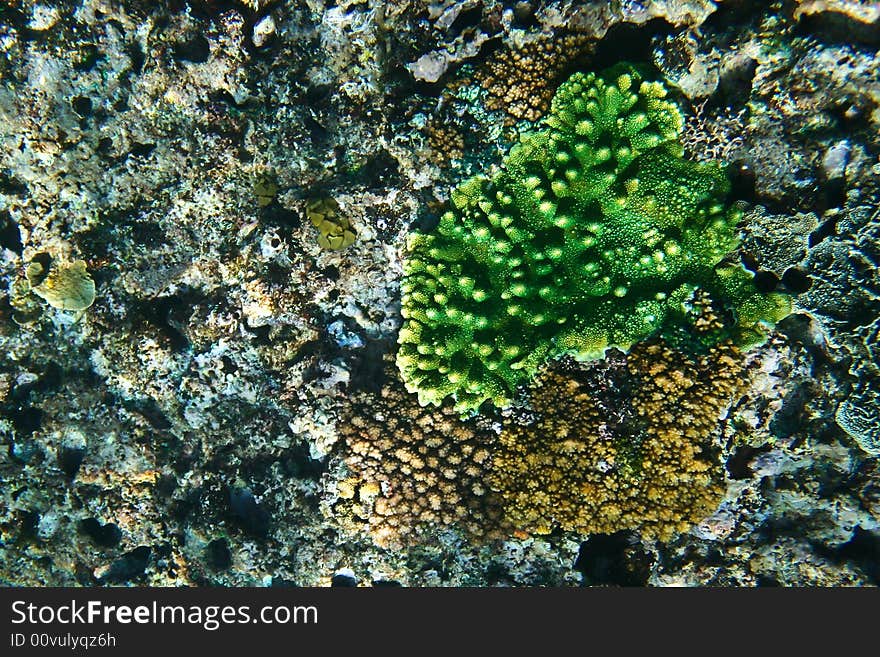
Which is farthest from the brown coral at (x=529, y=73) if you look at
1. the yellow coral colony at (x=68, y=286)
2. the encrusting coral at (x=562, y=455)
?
the yellow coral colony at (x=68, y=286)

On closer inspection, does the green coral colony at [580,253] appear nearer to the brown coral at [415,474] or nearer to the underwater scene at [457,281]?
the underwater scene at [457,281]

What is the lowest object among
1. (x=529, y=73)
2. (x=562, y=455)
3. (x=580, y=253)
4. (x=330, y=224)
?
(x=562, y=455)

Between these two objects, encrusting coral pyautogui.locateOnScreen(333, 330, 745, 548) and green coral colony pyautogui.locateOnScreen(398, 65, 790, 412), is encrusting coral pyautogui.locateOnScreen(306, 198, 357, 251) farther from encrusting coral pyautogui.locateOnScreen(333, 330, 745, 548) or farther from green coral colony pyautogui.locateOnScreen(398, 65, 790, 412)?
encrusting coral pyautogui.locateOnScreen(333, 330, 745, 548)

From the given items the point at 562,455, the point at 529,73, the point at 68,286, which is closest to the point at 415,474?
the point at 562,455

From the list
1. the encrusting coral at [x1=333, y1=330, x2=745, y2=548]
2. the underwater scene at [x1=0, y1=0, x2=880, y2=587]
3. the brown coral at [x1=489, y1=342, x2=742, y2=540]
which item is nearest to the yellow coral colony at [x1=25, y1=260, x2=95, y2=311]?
the underwater scene at [x1=0, y1=0, x2=880, y2=587]

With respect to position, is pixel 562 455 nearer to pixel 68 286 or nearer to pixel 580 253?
pixel 580 253

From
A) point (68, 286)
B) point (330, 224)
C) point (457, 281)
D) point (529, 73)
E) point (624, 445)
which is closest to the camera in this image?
point (624, 445)

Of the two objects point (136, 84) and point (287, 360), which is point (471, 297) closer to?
point (287, 360)
